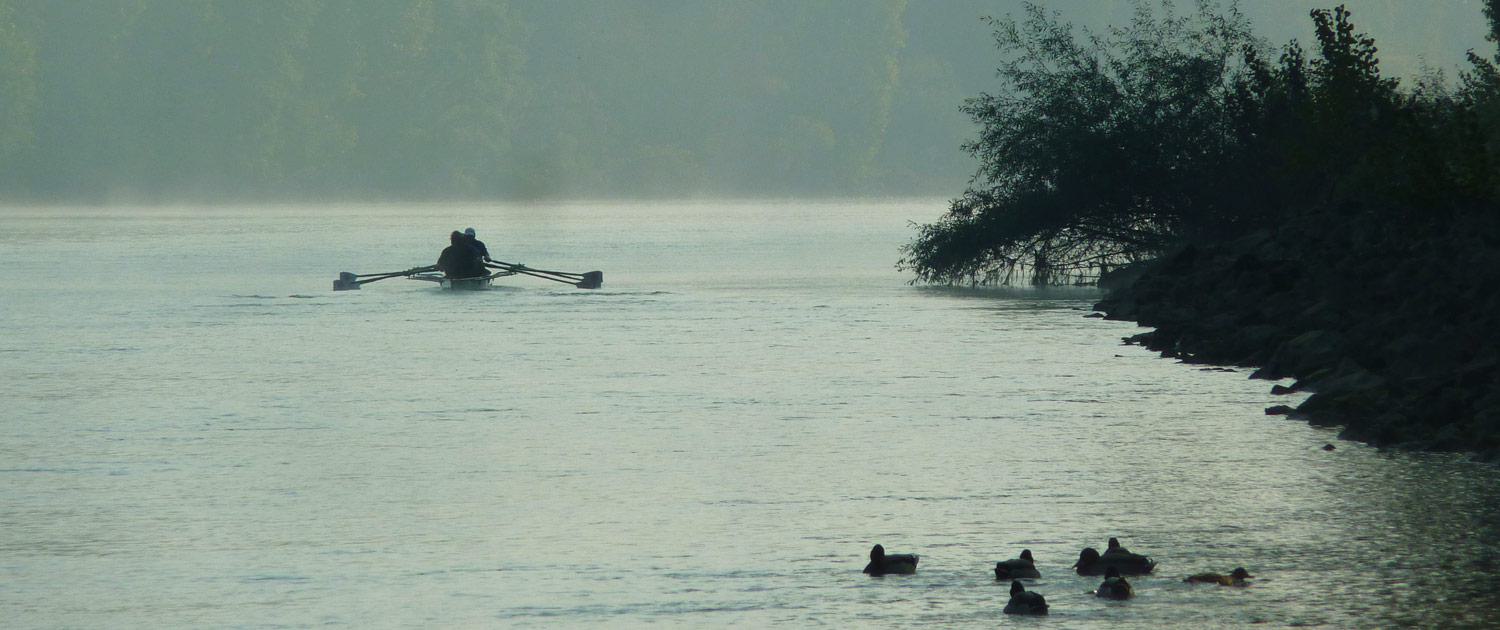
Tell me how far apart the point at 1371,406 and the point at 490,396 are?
9715 mm

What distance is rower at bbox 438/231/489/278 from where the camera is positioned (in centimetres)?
5009

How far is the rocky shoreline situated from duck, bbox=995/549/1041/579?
6323 mm

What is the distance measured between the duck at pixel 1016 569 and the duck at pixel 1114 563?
293 mm

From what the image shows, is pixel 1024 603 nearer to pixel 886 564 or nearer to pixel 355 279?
pixel 886 564

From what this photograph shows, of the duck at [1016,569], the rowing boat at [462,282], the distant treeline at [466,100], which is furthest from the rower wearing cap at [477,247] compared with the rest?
the distant treeline at [466,100]

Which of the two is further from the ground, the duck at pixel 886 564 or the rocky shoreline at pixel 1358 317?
the rocky shoreline at pixel 1358 317

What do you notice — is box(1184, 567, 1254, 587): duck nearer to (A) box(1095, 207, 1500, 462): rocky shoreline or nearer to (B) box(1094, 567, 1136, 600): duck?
(B) box(1094, 567, 1136, 600): duck

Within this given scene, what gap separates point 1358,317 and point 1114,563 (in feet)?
48.5

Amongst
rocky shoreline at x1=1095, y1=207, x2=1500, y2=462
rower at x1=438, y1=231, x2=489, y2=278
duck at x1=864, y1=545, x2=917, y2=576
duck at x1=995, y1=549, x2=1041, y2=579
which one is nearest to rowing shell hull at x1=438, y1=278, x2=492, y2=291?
rower at x1=438, y1=231, x2=489, y2=278

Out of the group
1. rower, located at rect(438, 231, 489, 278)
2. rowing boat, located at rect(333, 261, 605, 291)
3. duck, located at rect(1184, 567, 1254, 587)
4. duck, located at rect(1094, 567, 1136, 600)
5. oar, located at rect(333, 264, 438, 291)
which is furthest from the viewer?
rower, located at rect(438, 231, 489, 278)

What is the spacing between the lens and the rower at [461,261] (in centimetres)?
5009

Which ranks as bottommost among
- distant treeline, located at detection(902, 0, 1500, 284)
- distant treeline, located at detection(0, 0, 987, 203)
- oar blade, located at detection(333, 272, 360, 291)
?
oar blade, located at detection(333, 272, 360, 291)

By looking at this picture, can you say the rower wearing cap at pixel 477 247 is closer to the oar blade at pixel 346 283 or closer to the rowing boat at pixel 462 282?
the rowing boat at pixel 462 282

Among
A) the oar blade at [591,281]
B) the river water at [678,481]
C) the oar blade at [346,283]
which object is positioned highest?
the oar blade at [591,281]
